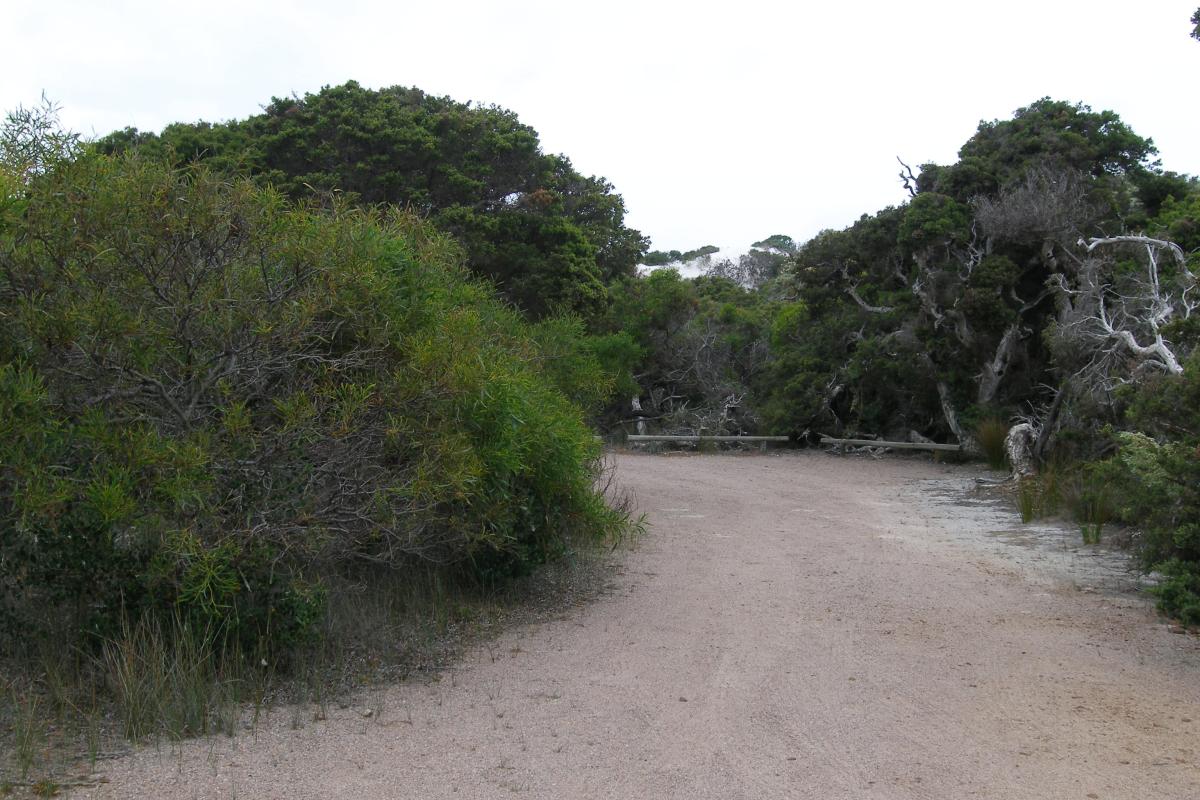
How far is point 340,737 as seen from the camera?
18.1 ft

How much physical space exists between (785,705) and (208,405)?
3.83m

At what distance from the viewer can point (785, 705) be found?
239 inches

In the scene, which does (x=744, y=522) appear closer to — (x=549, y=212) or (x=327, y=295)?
(x=549, y=212)

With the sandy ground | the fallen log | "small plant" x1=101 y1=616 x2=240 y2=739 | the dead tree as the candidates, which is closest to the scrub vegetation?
"small plant" x1=101 y1=616 x2=240 y2=739

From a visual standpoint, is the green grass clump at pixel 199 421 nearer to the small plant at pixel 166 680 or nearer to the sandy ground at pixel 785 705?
the small plant at pixel 166 680

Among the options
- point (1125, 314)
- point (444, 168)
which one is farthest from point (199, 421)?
point (444, 168)

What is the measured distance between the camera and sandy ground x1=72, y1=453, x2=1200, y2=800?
16.1 ft

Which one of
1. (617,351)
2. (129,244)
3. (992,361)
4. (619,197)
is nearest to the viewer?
(129,244)

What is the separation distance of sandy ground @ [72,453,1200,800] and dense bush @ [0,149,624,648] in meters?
1.02

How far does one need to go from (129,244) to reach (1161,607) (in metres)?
7.30

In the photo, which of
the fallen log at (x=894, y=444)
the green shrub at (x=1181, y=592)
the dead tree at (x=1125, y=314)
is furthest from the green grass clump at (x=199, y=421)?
the fallen log at (x=894, y=444)

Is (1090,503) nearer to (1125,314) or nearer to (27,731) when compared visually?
(1125,314)

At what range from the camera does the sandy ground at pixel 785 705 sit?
4898mm

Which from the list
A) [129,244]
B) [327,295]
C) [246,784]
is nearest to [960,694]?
[246,784]
